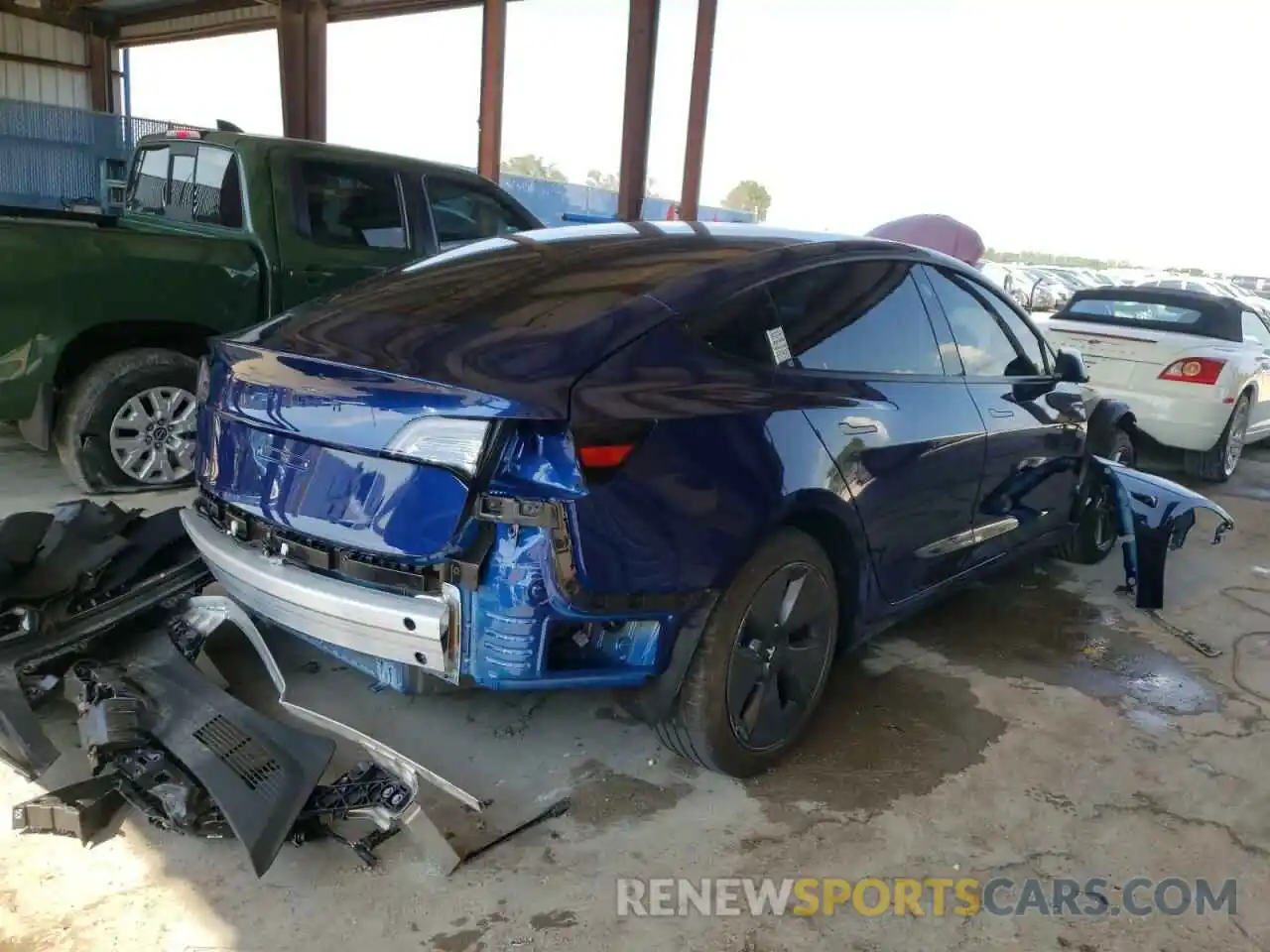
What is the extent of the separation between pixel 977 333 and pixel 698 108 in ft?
27.2

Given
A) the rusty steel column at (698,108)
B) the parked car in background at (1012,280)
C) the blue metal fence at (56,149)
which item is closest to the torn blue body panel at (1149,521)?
the rusty steel column at (698,108)

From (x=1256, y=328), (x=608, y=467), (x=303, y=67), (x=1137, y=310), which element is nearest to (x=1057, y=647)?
(x=608, y=467)

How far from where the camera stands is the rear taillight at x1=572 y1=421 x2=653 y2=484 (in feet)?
7.22

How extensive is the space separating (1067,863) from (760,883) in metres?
0.85

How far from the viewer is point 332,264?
519 cm

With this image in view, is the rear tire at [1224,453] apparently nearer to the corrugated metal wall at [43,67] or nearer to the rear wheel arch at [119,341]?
the rear wheel arch at [119,341]

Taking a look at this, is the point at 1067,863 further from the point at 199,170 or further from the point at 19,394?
the point at 199,170

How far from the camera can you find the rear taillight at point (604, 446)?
2199 mm

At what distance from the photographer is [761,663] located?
272 cm

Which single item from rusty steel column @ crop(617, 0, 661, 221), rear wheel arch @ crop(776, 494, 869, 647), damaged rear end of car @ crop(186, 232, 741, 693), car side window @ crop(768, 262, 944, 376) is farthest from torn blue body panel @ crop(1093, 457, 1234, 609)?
rusty steel column @ crop(617, 0, 661, 221)

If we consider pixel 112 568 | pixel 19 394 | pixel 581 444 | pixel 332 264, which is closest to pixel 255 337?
pixel 112 568

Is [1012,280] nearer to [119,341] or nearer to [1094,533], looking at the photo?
[1094,533]

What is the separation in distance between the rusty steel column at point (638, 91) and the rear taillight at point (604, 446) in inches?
336

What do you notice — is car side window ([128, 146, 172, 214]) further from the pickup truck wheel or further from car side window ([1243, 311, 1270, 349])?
car side window ([1243, 311, 1270, 349])
